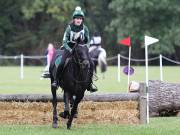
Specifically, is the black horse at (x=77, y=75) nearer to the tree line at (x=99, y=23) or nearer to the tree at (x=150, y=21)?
the tree line at (x=99, y=23)

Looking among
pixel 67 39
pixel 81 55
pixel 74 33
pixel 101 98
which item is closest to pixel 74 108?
pixel 81 55

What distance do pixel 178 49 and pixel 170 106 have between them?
47.1 m

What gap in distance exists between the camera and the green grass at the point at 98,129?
43.3 feet

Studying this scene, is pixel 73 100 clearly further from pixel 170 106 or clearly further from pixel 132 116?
pixel 170 106

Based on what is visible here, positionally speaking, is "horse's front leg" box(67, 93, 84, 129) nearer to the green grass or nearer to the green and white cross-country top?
the green grass

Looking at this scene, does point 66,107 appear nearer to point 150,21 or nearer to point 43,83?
point 43,83

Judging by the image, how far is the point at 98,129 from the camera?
14047mm

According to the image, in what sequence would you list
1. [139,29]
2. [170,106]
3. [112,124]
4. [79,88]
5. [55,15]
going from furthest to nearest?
[55,15] → [139,29] → [170,106] → [112,124] → [79,88]

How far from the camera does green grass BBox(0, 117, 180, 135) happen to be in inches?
520

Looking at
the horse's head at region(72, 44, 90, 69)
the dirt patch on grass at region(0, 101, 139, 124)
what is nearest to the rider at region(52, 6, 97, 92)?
the horse's head at region(72, 44, 90, 69)

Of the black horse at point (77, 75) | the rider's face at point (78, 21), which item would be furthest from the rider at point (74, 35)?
the black horse at point (77, 75)

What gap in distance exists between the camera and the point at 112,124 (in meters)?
15.3

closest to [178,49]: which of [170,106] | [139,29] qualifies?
[139,29]

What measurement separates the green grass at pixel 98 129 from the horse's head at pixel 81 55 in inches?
53.8
